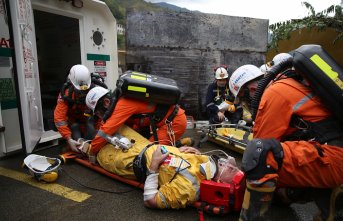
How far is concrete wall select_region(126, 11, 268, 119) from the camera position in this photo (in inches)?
254

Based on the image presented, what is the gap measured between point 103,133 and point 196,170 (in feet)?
3.82

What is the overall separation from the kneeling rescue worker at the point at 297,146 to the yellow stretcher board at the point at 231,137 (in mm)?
1999

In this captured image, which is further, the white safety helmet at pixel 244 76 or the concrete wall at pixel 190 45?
the concrete wall at pixel 190 45

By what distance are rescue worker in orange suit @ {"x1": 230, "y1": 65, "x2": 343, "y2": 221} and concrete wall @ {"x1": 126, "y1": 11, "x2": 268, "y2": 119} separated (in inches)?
188

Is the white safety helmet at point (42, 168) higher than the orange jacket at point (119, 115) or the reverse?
the reverse

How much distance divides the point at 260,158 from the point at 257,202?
320 mm

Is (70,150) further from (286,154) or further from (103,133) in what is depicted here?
(286,154)

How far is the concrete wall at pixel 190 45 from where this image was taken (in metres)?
6.46

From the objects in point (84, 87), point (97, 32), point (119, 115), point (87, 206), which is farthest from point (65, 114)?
point (97, 32)

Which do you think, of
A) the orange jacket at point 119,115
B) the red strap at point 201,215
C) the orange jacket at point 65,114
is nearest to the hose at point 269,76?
the red strap at point 201,215

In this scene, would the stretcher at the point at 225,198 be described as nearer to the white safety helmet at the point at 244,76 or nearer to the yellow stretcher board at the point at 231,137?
the white safety helmet at the point at 244,76

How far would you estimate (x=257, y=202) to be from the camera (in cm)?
187

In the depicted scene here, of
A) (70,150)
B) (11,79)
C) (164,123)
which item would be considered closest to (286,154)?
(164,123)

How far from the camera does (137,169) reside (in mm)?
2738
